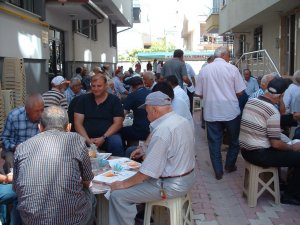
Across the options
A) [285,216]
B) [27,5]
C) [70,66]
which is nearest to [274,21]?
[70,66]

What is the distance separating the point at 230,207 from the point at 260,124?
1070 millimetres

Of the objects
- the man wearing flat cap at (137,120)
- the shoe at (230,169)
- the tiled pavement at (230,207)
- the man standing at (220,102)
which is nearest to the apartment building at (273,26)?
the man standing at (220,102)

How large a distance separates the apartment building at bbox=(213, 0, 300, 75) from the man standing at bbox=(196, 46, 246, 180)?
5.50 m

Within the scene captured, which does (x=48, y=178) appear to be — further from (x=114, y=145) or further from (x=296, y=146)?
(x=296, y=146)

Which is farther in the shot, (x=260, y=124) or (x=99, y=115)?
(x=99, y=115)

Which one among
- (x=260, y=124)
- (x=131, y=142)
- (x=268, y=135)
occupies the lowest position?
(x=131, y=142)

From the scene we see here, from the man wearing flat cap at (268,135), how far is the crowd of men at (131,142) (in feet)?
0.04

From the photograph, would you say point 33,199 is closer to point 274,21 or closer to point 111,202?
point 111,202

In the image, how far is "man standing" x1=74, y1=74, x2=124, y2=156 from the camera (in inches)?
219

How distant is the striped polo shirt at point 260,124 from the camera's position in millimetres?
4723

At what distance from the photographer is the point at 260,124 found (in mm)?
4773

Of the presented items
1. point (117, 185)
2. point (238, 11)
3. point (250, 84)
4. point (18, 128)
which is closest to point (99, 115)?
point (18, 128)

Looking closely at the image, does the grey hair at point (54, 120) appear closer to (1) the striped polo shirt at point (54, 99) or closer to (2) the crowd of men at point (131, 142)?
(2) the crowd of men at point (131, 142)

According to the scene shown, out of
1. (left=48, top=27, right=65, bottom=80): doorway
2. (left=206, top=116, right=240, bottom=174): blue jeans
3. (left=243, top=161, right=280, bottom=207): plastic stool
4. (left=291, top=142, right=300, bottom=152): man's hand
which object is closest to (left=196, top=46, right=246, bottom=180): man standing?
(left=206, top=116, right=240, bottom=174): blue jeans
